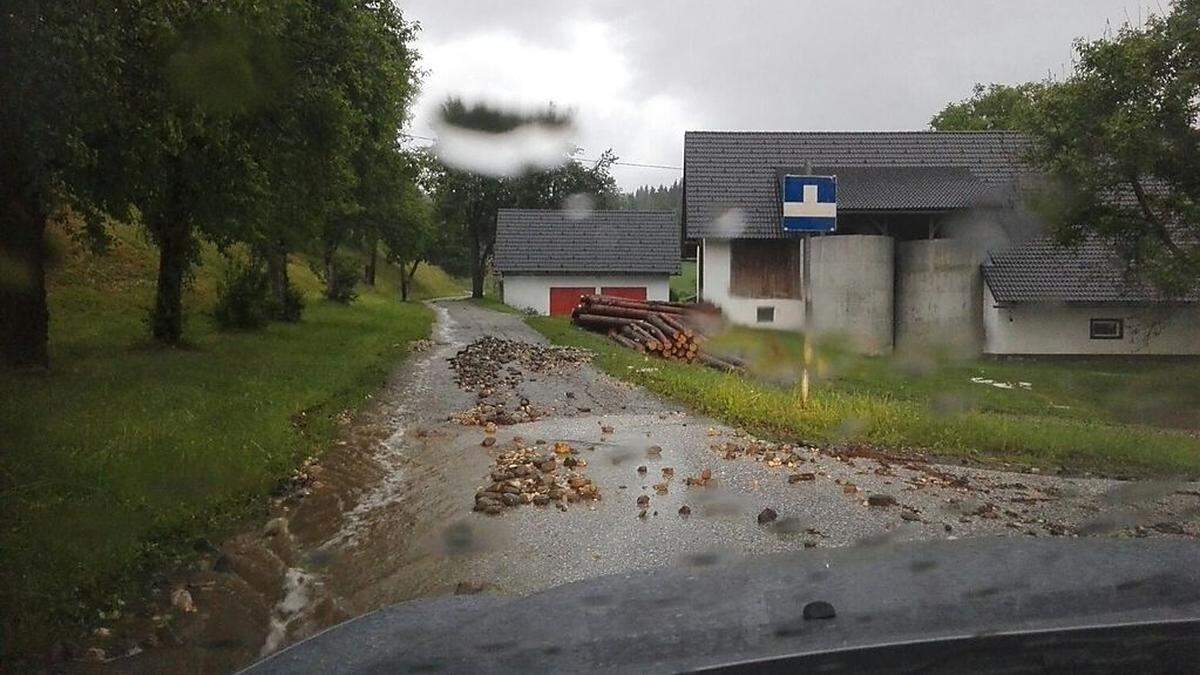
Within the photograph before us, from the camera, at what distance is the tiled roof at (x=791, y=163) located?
27.5 meters

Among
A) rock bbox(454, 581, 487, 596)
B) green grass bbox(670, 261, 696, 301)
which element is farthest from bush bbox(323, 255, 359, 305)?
rock bbox(454, 581, 487, 596)

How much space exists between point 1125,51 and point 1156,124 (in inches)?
59.1

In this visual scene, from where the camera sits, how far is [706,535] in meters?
6.84

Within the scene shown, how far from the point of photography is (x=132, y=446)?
858cm

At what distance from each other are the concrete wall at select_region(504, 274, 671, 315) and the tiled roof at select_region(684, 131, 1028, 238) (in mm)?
13093

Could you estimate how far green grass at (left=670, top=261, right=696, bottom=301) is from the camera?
3319 cm

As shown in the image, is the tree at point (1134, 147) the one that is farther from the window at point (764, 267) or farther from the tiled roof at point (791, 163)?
the window at point (764, 267)

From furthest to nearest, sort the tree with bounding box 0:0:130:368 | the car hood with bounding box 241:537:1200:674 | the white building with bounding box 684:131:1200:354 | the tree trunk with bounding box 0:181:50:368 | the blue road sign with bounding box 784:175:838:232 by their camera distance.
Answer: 1. the white building with bounding box 684:131:1200:354
2. the tree trunk with bounding box 0:181:50:368
3. the blue road sign with bounding box 784:175:838:232
4. the tree with bounding box 0:0:130:368
5. the car hood with bounding box 241:537:1200:674

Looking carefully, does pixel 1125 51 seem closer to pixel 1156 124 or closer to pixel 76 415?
pixel 1156 124

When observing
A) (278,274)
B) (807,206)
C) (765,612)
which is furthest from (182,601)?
(278,274)

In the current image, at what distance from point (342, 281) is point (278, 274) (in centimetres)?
1245

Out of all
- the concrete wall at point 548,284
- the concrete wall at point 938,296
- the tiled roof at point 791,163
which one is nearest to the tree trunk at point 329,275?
the concrete wall at point 548,284

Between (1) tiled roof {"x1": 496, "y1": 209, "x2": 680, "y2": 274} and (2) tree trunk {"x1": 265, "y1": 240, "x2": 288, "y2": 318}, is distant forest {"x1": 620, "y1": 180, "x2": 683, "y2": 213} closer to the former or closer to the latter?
(1) tiled roof {"x1": 496, "y1": 209, "x2": 680, "y2": 274}

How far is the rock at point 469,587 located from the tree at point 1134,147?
57.3ft
